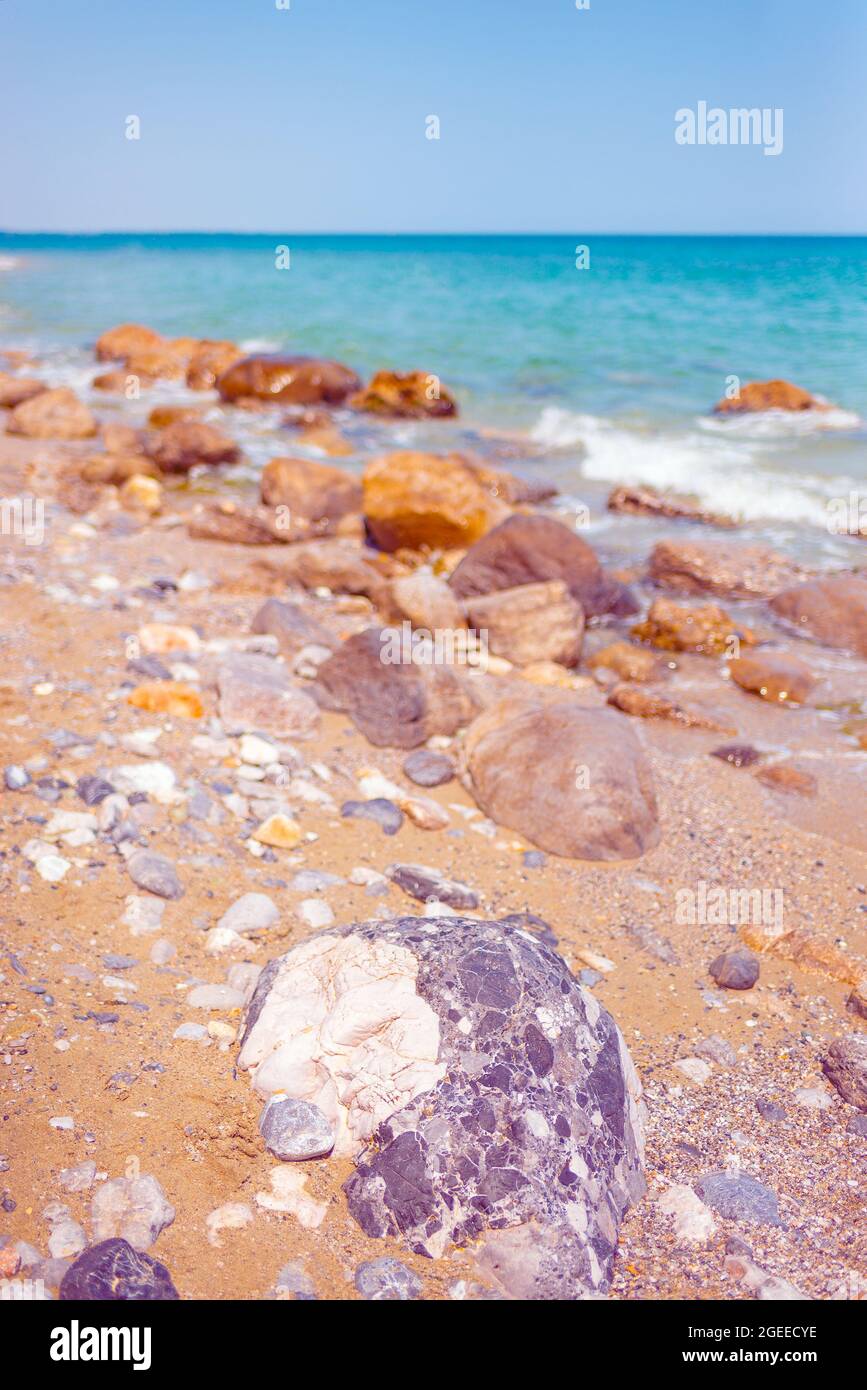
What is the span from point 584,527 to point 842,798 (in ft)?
17.7

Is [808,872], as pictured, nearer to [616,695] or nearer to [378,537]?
[616,695]

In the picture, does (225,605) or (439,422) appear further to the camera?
(439,422)

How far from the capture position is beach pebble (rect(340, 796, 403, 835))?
4.36 m

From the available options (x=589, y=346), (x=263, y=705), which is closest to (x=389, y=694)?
(x=263, y=705)

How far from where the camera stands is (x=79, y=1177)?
2445 mm

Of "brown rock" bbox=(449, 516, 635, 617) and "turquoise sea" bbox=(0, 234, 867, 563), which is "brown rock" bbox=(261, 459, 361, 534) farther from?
"turquoise sea" bbox=(0, 234, 867, 563)

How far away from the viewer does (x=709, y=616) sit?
7.25m

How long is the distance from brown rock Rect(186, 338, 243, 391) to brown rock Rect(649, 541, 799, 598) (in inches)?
440

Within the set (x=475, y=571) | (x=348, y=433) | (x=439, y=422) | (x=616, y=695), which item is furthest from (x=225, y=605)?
(x=439, y=422)

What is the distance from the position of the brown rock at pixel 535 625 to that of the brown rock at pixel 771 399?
11.0 meters

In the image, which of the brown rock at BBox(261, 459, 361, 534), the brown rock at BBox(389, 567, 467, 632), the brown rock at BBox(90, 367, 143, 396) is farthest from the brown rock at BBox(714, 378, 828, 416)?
the brown rock at BBox(389, 567, 467, 632)

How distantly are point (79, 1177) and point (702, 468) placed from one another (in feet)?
37.3
